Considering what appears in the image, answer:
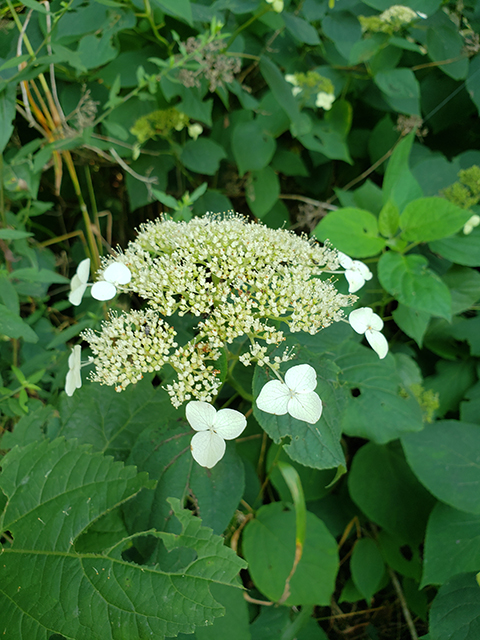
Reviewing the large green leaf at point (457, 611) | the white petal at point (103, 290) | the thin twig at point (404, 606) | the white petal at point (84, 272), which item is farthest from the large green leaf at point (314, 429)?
the thin twig at point (404, 606)

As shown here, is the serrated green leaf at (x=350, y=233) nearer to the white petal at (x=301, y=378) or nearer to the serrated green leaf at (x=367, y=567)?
the white petal at (x=301, y=378)

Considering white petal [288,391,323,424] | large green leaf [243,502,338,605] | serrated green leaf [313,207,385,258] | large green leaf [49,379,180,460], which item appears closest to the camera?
white petal [288,391,323,424]

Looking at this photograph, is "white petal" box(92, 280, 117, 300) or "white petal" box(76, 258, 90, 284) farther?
"white petal" box(76, 258, 90, 284)

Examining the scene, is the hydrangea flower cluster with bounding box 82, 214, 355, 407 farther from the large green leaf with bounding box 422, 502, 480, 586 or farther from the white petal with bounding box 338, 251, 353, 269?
the large green leaf with bounding box 422, 502, 480, 586

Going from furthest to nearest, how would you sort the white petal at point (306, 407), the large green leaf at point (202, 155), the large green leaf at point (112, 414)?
the large green leaf at point (202, 155), the large green leaf at point (112, 414), the white petal at point (306, 407)

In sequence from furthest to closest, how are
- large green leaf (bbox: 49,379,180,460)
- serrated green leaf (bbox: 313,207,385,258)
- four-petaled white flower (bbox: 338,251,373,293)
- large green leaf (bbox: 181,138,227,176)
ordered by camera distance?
large green leaf (bbox: 181,138,227,176) < serrated green leaf (bbox: 313,207,385,258) < large green leaf (bbox: 49,379,180,460) < four-petaled white flower (bbox: 338,251,373,293)

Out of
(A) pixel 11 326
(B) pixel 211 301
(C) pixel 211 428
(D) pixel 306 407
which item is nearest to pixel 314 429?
(D) pixel 306 407

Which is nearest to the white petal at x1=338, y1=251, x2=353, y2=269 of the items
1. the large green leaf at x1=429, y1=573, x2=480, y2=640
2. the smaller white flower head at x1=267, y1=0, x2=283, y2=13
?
the large green leaf at x1=429, y1=573, x2=480, y2=640

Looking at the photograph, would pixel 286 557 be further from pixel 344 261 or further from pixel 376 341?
pixel 344 261
